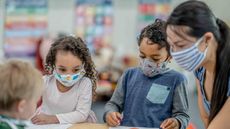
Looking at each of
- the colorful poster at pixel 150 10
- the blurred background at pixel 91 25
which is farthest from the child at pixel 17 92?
the colorful poster at pixel 150 10

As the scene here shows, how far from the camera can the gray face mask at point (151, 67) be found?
4.94 ft

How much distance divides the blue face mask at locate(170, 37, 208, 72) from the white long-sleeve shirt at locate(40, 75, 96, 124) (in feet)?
1.56

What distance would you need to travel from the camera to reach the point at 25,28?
545cm

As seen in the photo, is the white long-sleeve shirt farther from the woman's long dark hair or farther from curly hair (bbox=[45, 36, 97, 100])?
the woman's long dark hair

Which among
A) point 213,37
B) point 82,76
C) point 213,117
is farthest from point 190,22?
point 82,76

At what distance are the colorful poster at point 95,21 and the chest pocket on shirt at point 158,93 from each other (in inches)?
158

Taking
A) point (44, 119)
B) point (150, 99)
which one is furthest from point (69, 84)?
point (150, 99)

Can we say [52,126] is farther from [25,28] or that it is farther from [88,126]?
[25,28]

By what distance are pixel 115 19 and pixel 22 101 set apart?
4556mm

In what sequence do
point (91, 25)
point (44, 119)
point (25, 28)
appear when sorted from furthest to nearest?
point (91, 25) → point (25, 28) → point (44, 119)

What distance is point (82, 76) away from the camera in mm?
1620

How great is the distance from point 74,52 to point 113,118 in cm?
33

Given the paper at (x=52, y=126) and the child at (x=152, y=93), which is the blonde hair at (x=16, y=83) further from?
the child at (x=152, y=93)

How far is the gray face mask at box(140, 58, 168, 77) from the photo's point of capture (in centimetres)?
150
